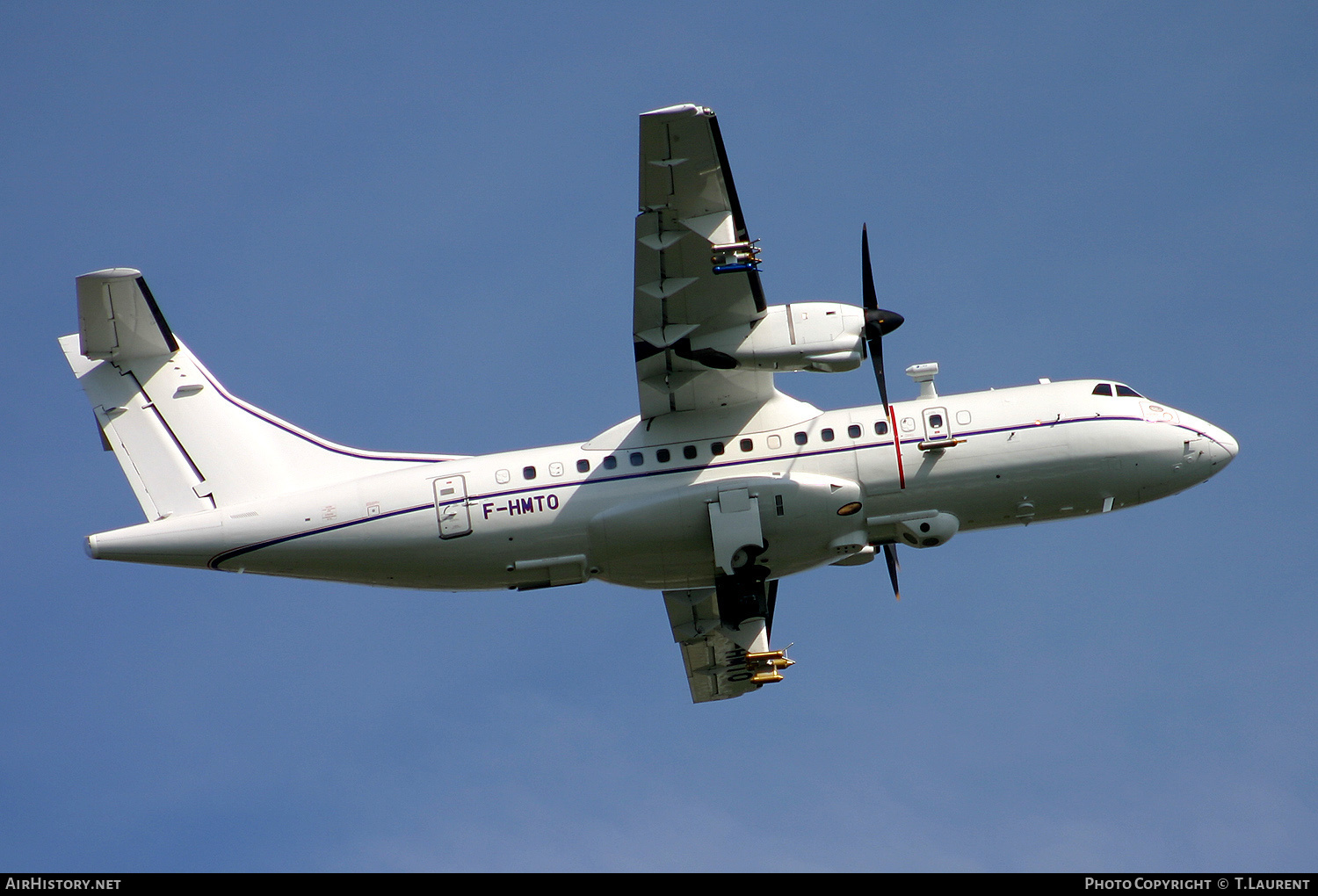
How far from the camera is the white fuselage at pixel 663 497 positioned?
74.5 ft

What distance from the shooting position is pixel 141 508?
23.1m

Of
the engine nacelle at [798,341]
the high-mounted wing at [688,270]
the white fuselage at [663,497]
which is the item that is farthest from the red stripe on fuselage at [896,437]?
the high-mounted wing at [688,270]

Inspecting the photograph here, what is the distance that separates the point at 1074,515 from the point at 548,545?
31.7ft

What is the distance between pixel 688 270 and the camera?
21.6 metres

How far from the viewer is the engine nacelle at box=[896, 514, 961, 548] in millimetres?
23203

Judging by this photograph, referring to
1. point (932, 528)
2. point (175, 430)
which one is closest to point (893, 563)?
point (932, 528)

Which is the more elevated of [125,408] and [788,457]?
[125,408]

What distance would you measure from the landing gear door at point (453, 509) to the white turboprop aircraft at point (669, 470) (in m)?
0.03

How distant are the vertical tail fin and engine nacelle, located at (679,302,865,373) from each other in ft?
18.7
